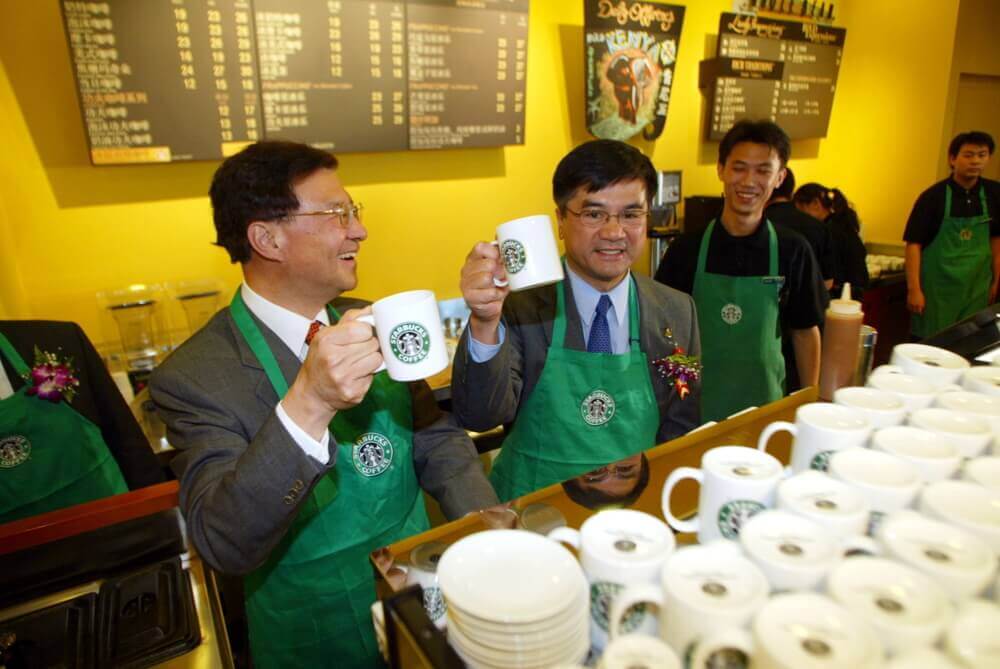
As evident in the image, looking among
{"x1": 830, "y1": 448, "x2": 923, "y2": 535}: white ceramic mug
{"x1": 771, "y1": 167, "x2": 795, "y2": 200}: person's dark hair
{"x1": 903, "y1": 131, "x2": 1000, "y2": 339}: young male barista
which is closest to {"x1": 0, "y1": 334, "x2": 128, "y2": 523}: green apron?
{"x1": 830, "y1": 448, "x2": 923, "y2": 535}: white ceramic mug

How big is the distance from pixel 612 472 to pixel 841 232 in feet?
12.6

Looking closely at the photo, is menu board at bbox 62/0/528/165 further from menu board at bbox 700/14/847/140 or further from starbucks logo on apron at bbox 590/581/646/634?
starbucks logo on apron at bbox 590/581/646/634

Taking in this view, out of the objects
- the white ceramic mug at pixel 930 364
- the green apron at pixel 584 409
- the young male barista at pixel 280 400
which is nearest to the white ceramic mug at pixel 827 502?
the white ceramic mug at pixel 930 364

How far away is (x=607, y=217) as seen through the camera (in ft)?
5.69

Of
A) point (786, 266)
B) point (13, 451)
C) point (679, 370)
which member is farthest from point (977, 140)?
point (13, 451)

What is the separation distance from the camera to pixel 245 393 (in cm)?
135

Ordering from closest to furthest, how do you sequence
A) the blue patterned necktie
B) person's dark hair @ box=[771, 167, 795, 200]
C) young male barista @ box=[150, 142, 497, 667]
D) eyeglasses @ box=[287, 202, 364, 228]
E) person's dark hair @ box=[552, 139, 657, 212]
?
young male barista @ box=[150, 142, 497, 667] < eyeglasses @ box=[287, 202, 364, 228] < person's dark hair @ box=[552, 139, 657, 212] < the blue patterned necktie < person's dark hair @ box=[771, 167, 795, 200]

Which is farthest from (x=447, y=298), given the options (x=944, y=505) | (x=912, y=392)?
(x=944, y=505)

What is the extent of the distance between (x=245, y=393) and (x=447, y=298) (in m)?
2.46

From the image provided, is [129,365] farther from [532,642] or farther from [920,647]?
[920,647]

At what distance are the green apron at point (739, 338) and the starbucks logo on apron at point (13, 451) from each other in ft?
8.37

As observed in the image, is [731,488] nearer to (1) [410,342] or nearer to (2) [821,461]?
(2) [821,461]

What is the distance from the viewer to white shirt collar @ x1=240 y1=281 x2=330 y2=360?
1.46 meters

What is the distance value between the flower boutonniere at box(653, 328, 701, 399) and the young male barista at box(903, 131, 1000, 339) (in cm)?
370
